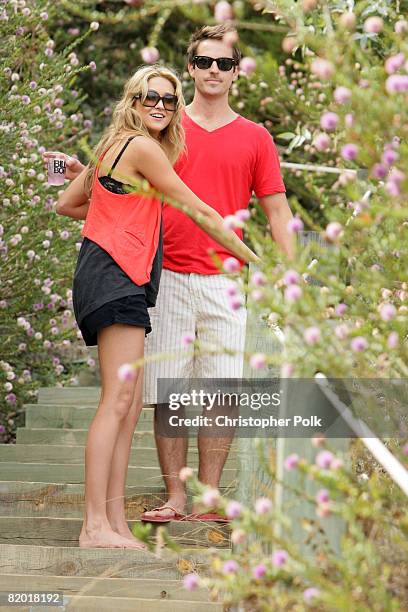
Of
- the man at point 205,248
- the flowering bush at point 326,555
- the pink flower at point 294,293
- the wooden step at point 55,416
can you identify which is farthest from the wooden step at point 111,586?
the wooden step at point 55,416

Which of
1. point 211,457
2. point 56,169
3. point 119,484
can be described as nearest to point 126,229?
point 56,169

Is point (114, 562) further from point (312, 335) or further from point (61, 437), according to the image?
point (61, 437)

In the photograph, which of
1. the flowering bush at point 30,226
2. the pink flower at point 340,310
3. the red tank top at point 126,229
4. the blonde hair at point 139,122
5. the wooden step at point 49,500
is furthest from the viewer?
the flowering bush at point 30,226

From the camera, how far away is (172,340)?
Answer: 4.02m

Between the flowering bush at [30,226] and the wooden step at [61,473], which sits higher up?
the flowering bush at [30,226]

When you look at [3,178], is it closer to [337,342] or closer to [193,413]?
[193,413]

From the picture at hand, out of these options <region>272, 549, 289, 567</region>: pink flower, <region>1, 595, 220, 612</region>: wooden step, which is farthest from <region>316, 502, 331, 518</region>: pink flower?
<region>1, 595, 220, 612</region>: wooden step

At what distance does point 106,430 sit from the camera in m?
3.56

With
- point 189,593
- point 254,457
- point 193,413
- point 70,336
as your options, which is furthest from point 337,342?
point 70,336

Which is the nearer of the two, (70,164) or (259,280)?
(259,280)

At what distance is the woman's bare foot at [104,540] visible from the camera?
3514mm

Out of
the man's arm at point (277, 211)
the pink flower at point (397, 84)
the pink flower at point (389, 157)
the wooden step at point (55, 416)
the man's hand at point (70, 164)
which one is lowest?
the wooden step at point (55, 416)

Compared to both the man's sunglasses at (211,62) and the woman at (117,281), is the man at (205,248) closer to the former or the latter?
the man's sunglasses at (211,62)

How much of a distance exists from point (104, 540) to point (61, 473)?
49.6 inches
